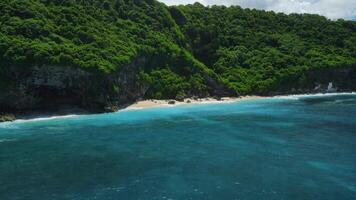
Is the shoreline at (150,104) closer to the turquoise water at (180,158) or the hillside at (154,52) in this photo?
the hillside at (154,52)

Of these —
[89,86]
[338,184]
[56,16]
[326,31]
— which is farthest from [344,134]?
[326,31]

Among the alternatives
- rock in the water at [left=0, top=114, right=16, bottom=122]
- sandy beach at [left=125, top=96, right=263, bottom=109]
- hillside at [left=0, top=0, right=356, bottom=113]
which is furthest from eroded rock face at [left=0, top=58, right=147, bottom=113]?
sandy beach at [left=125, top=96, right=263, bottom=109]

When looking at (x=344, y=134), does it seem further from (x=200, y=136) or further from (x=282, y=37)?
(x=282, y=37)

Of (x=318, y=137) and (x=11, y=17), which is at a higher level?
(x=11, y=17)

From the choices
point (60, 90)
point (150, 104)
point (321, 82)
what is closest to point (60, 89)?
point (60, 90)

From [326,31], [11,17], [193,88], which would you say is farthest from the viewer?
[326,31]

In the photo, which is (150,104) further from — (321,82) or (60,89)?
(321,82)
